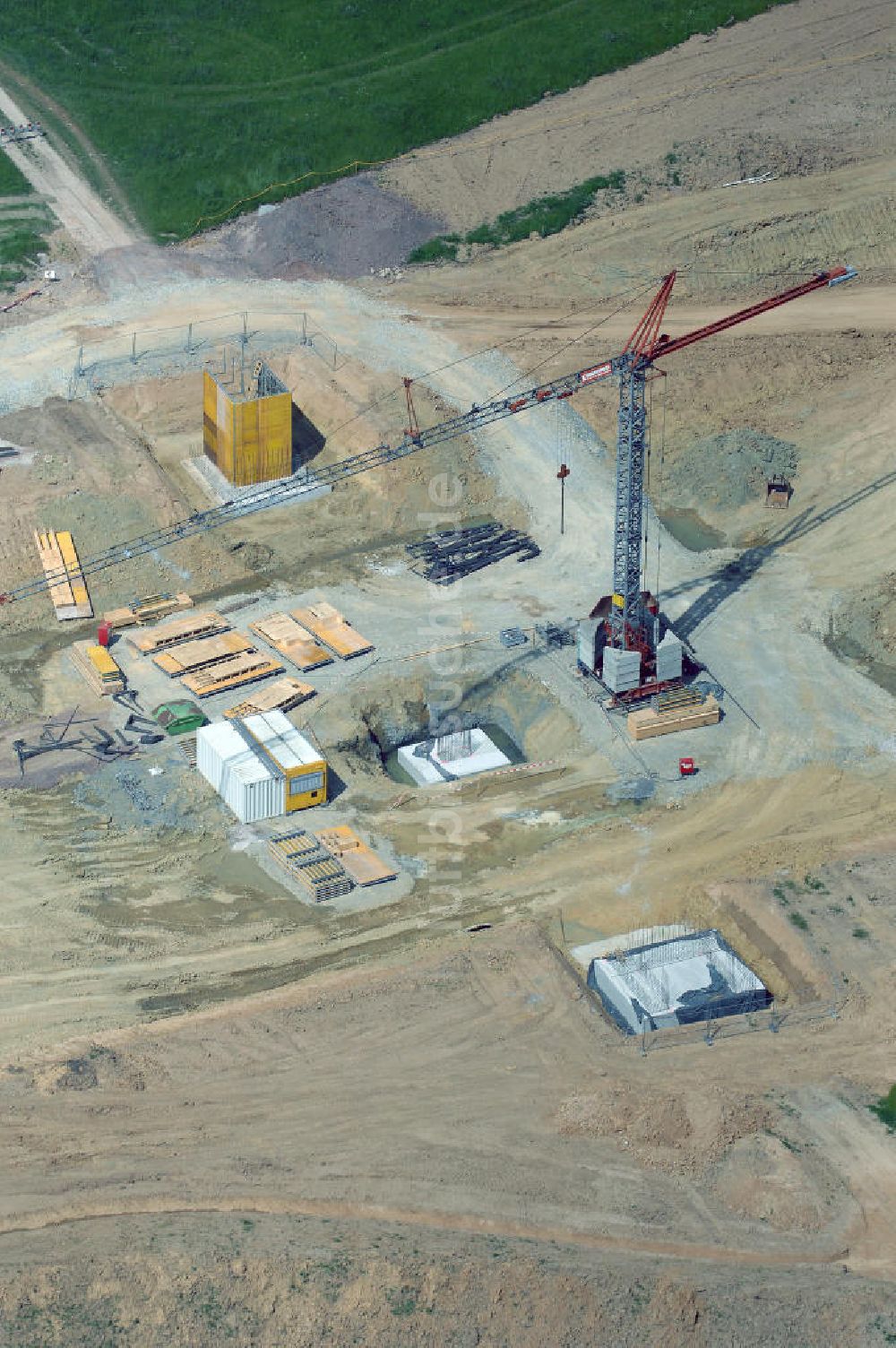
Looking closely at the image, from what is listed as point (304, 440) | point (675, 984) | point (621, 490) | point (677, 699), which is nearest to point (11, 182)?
point (304, 440)

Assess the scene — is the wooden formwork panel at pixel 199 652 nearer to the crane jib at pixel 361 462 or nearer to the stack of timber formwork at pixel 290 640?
the stack of timber formwork at pixel 290 640

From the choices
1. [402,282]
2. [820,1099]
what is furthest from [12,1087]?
[402,282]

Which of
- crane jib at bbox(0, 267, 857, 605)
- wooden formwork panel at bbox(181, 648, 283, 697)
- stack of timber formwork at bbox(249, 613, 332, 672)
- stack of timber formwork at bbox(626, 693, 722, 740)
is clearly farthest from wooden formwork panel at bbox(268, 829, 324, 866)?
crane jib at bbox(0, 267, 857, 605)

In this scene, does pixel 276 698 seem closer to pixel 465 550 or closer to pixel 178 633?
pixel 178 633

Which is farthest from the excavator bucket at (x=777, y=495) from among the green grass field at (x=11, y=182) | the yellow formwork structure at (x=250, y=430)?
the green grass field at (x=11, y=182)

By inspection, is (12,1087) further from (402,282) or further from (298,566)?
(402,282)
